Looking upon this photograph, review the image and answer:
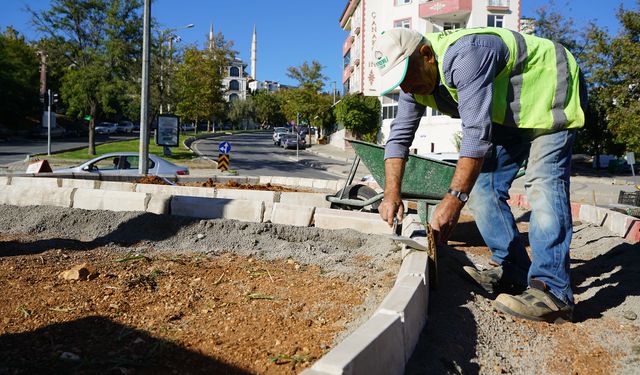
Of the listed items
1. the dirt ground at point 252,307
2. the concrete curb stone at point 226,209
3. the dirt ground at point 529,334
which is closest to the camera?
the dirt ground at point 252,307

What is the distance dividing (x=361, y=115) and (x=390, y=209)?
124 ft

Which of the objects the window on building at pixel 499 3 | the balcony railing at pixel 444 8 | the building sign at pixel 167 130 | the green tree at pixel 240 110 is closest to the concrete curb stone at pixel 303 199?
the building sign at pixel 167 130

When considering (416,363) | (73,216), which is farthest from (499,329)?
(73,216)

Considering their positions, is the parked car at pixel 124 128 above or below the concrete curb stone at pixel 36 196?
above

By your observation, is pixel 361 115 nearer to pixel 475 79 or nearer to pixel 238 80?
pixel 475 79

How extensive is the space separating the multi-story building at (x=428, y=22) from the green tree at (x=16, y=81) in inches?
1070

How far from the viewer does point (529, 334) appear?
2.70 metres

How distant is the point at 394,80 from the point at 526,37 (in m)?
0.87

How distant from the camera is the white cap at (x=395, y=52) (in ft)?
8.95

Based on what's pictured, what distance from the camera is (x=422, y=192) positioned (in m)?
5.68

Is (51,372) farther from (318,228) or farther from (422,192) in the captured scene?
(422,192)

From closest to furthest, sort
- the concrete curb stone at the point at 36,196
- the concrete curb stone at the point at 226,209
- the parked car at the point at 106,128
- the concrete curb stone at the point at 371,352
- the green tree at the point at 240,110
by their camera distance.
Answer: the concrete curb stone at the point at 371,352
the concrete curb stone at the point at 226,209
the concrete curb stone at the point at 36,196
the parked car at the point at 106,128
the green tree at the point at 240,110

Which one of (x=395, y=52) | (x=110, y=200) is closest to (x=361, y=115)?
(x=110, y=200)

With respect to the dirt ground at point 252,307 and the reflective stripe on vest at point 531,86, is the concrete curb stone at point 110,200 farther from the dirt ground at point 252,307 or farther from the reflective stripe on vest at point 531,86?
the reflective stripe on vest at point 531,86
